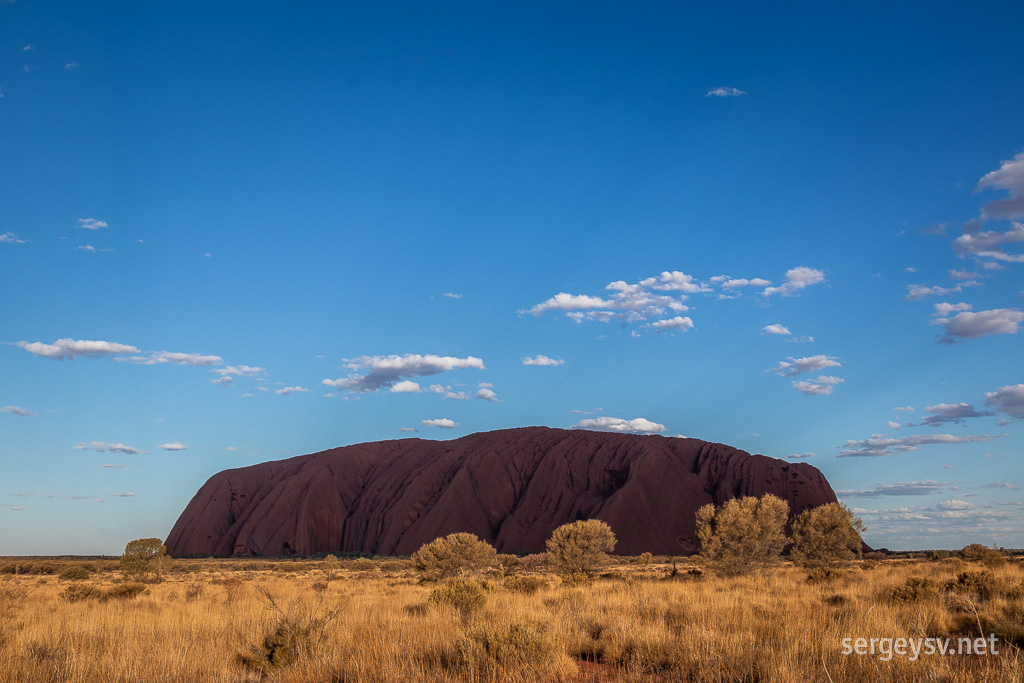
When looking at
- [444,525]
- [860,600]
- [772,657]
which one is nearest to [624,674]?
[772,657]

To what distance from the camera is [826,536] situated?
1217 inches

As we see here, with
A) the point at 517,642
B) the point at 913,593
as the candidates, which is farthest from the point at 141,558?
the point at 913,593

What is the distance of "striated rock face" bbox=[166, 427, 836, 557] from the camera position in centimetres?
7094

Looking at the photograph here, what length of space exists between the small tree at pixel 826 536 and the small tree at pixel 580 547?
10.4 metres

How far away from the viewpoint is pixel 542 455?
83.4 metres

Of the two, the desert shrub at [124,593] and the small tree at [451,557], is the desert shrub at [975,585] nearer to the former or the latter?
the small tree at [451,557]

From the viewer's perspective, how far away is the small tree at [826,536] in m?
30.8

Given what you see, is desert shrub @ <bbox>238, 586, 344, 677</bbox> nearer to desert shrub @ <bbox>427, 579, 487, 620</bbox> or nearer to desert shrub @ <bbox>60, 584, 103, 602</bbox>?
desert shrub @ <bbox>427, 579, 487, 620</bbox>

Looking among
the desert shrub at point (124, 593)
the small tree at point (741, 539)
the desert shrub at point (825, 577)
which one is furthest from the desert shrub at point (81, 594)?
the small tree at point (741, 539)

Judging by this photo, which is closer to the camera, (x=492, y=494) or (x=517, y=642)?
(x=517, y=642)

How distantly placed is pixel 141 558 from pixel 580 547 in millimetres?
24535

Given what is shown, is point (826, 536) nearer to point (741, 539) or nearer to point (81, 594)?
point (741, 539)

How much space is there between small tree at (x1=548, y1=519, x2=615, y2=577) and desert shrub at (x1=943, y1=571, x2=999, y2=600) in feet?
56.2

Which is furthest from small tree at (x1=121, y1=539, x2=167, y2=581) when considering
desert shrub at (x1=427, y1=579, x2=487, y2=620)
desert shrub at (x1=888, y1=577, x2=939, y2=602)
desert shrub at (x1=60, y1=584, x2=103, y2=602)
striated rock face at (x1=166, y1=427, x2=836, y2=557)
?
striated rock face at (x1=166, y1=427, x2=836, y2=557)
